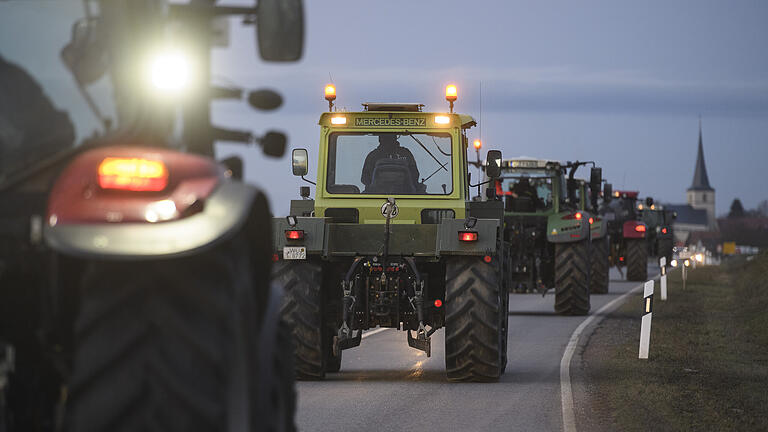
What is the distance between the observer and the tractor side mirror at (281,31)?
4258 millimetres

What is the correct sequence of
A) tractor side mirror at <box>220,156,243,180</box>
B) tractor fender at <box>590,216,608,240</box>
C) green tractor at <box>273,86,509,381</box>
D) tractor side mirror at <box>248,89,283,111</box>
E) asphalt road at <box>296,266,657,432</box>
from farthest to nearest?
tractor fender at <box>590,216,608,240</box>, green tractor at <box>273,86,509,381</box>, asphalt road at <box>296,266,657,432</box>, tractor side mirror at <box>220,156,243,180</box>, tractor side mirror at <box>248,89,283,111</box>

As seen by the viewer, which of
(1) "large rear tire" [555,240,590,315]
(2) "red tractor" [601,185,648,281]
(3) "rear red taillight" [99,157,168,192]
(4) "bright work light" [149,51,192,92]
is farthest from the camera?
(2) "red tractor" [601,185,648,281]

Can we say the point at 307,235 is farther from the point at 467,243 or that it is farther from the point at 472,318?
the point at 472,318

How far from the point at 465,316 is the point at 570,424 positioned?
9.07 feet

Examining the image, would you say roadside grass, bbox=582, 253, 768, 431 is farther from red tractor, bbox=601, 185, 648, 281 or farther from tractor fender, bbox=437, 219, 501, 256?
red tractor, bbox=601, 185, 648, 281

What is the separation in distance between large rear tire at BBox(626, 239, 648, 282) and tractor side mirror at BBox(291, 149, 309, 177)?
3095 centimetres

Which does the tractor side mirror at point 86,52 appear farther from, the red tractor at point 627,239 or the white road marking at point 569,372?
the red tractor at point 627,239

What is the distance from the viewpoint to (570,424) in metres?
10.7

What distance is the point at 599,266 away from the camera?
34438 mm

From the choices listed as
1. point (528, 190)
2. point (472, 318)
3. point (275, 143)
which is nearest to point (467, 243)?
point (472, 318)

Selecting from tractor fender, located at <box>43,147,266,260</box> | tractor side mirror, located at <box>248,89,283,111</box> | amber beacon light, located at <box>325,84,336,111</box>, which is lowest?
tractor fender, located at <box>43,147,266,260</box>

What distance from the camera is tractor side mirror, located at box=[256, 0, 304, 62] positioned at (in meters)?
4.26

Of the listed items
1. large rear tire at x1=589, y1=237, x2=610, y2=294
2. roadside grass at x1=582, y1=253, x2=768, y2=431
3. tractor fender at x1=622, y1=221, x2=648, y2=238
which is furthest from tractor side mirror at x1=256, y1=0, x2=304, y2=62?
tractor fender at x1=622, y1=221, x2=648, y2=238

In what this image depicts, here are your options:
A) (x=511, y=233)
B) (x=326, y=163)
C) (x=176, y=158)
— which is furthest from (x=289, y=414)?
(x=511, y=233)
